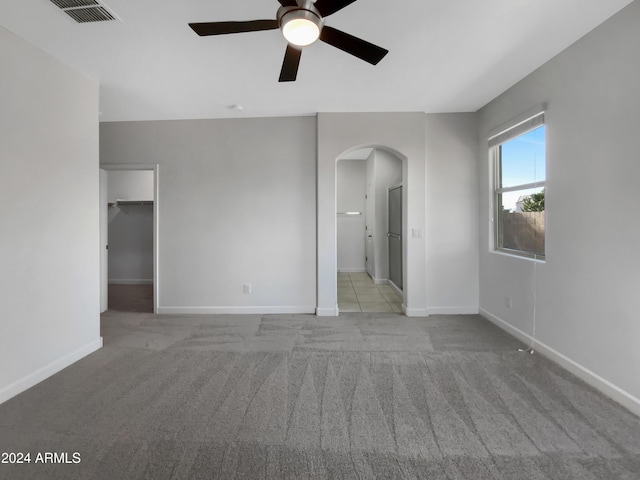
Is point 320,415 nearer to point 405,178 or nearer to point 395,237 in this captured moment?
point 405,178

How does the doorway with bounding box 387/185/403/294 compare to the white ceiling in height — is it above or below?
below

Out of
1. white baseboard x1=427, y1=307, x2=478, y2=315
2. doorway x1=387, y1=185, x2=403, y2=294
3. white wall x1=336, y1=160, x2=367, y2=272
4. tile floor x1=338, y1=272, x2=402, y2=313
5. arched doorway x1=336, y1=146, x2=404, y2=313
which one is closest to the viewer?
white baseboard x1=427, y1=307, x2=478, y2=315

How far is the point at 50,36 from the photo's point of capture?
7.14 feet

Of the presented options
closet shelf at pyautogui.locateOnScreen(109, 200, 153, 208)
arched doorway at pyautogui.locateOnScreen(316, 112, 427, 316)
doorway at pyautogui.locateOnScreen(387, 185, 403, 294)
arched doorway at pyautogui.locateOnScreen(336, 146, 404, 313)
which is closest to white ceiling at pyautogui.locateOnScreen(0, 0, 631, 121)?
arched doorway at pyautogui.locateOnScreen(316, 112, 427, 316)

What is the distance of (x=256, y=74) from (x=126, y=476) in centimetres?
302

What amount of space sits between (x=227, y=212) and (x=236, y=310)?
1308mm

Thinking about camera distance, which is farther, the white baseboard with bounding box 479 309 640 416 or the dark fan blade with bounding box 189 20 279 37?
the white baseboard with bounding box 479 309 640 416

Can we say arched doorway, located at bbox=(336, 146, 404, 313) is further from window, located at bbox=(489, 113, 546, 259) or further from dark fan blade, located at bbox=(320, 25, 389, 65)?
dark fan blade, located at bbox=(320, 25, 389, 65)

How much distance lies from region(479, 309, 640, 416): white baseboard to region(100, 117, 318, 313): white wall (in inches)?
92.2

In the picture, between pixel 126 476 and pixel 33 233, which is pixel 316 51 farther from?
pixel 126 476

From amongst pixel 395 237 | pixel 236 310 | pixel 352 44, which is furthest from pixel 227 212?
pixel 395 237

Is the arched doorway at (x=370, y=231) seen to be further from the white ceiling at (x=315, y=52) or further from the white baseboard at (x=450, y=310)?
the white ceiling at (x=315, y=52)

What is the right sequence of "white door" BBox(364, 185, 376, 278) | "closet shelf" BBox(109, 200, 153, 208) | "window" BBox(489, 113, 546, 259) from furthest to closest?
"white door" BBox(364, 185, 376, 278) < "closet shelf" BBox(109, 200, 153, 208) < "window" BBox(489, 113, 546, 259)

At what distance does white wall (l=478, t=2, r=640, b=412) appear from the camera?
193 centimetres
